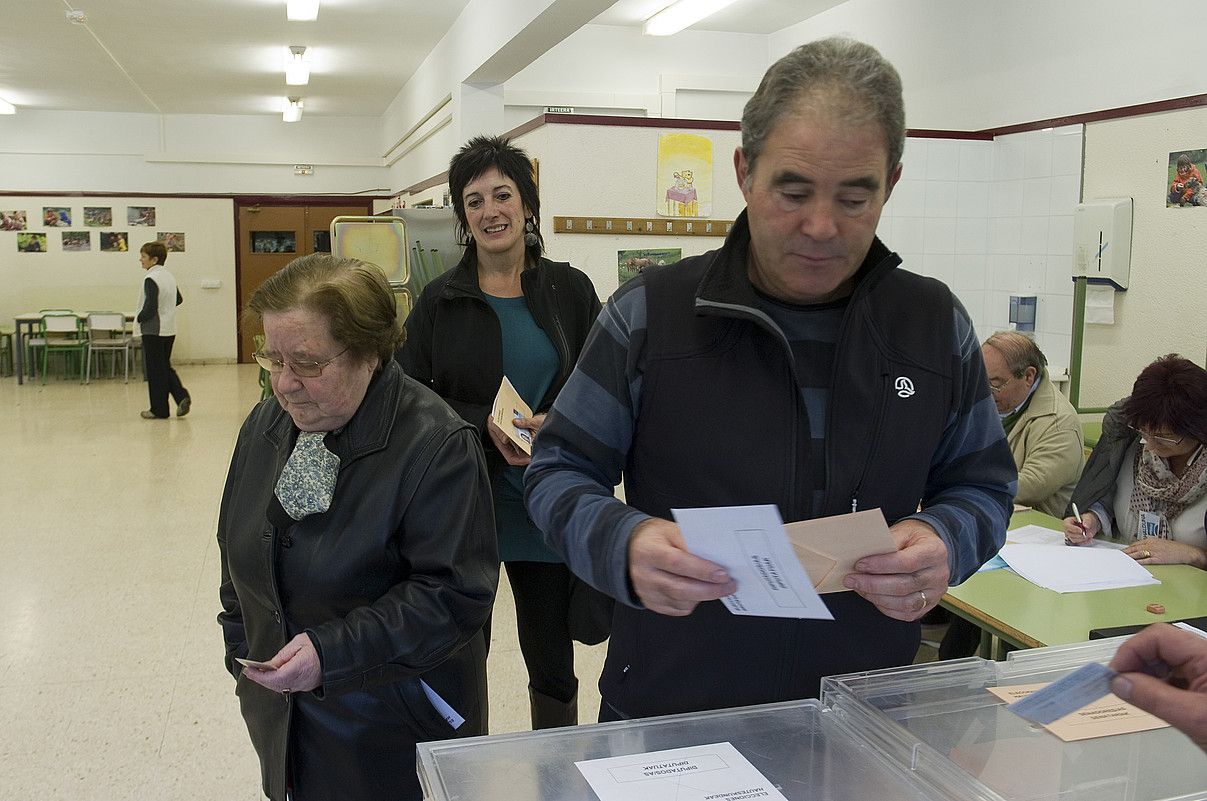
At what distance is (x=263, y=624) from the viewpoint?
192 centimetres

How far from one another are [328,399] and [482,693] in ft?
2.36

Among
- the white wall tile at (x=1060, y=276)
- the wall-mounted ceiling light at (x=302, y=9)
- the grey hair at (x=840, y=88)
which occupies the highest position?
the wall-mounted ceiling light at (x=302, y=9)

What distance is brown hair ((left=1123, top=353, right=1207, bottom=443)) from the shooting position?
321 centimetres

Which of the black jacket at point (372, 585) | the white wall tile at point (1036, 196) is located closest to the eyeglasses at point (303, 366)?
the black jacket at point (372, 585)

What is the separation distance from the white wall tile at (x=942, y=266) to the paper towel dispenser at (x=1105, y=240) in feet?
3.02

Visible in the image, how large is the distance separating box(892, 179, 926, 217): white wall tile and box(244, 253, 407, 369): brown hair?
4.92 m

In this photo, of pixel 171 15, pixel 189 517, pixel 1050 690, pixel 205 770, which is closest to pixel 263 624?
pixel 1050 690

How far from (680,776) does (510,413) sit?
1594 millimetres

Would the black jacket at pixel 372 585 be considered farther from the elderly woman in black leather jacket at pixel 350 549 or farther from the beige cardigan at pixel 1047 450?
the beige cardigan at pixel 1047 450

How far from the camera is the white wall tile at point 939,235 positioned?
251 inches

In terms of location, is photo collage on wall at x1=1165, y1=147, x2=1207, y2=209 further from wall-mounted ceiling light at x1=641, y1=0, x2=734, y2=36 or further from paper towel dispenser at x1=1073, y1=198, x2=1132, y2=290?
wall-mounted ceiling light at x1=641, y1=0, x2=734, y2=36

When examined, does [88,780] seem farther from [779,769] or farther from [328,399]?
[779,769]

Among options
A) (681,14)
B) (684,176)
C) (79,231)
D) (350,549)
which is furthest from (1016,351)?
(79,231)

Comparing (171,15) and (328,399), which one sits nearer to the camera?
(328,399)
